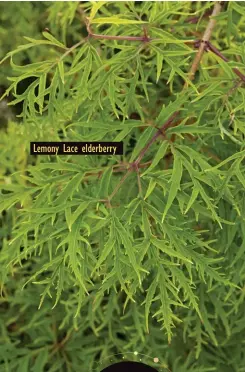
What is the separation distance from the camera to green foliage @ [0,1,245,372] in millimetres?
608

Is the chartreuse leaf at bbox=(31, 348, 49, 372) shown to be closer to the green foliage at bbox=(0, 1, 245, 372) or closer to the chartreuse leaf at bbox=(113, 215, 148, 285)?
the green foliage at bbox=(0, 1, 245, 372)

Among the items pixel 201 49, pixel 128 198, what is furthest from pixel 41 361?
pixel 201 49

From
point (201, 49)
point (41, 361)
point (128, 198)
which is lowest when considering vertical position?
point (41, 361)

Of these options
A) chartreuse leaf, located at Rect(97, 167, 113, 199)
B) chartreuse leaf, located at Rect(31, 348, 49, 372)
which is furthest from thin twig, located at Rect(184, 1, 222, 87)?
chartreuse leaf, located at Rect(31, 348, 49, 372)

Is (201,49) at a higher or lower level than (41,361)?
higher

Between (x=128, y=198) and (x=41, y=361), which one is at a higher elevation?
(x=128, y=198)

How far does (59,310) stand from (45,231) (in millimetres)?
206

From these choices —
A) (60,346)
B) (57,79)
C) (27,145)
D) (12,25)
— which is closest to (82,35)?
(12,25)

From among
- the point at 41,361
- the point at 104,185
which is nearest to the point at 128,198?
the point at 104,185

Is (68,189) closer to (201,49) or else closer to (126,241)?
(126,241)

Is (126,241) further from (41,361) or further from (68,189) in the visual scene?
(41,361)

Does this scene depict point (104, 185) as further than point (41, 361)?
No

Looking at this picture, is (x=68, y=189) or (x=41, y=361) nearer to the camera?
(x=68, y=189)

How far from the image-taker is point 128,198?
2.40 ft
